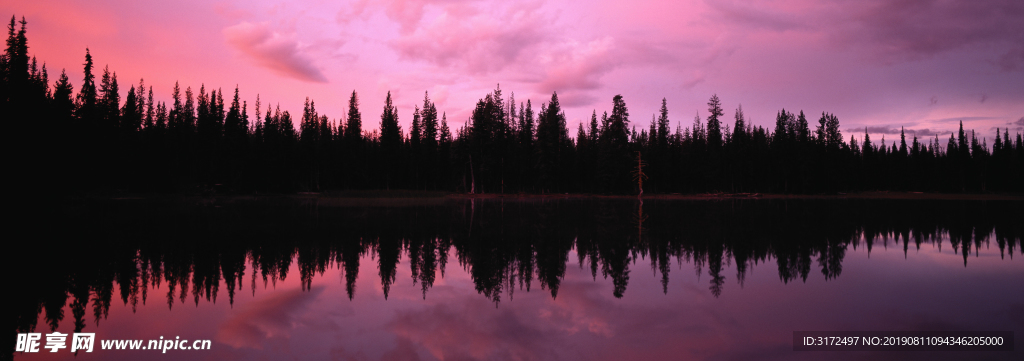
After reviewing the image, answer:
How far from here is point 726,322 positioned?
849 cm

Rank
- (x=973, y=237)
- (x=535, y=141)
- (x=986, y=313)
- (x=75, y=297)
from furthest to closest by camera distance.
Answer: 1. (x=535, y=141)
2. (x=973, y=237)
3. (x=75, y=297)
4. (x=986, y=313)

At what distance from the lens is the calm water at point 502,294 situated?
7.41 metres

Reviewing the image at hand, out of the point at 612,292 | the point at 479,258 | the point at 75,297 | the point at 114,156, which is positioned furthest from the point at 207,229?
the point at 114,156

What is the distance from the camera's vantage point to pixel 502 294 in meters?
10.6

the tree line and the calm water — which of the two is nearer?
the calm water

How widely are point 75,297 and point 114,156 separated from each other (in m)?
73.3

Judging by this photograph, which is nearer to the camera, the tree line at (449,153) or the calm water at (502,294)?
the calm water at (502,294)

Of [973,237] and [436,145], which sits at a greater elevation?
[436,145]

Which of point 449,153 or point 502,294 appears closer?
point 502,294

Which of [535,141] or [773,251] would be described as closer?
[773,251]

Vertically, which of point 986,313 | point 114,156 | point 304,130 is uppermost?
point 304,130

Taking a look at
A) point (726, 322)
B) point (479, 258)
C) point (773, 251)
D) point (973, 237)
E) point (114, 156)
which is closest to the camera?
point (726, 322)

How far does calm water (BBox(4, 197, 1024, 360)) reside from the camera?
7406 mm

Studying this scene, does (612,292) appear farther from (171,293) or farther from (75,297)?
(75,297)
